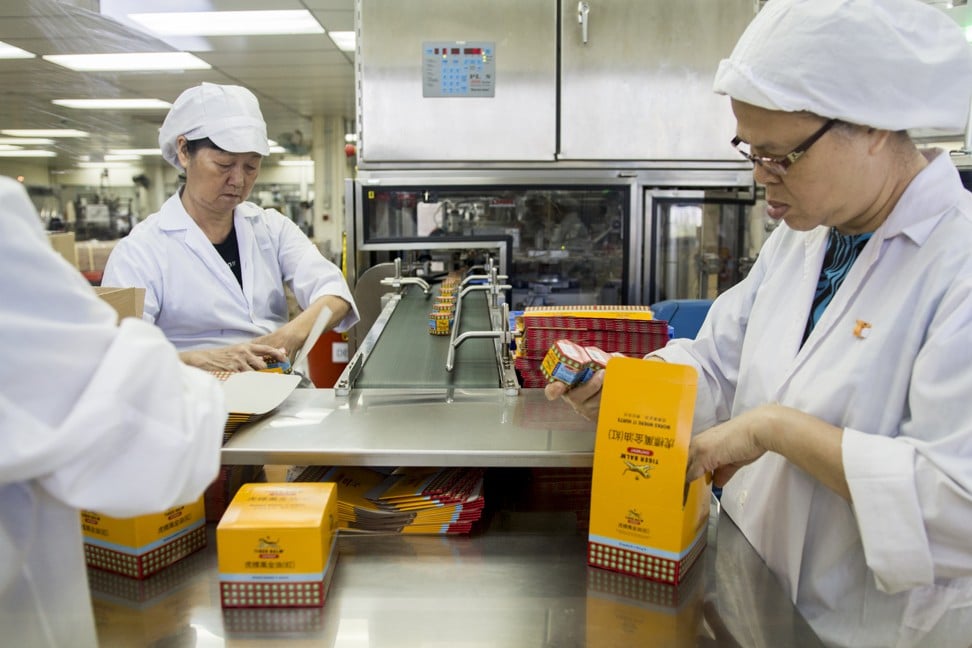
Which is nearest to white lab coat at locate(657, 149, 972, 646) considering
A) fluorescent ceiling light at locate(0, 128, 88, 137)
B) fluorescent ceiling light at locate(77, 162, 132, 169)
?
fluorescent ceiling light at locate(0, 128, 88, 137)

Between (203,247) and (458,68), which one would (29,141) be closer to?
(458,68)

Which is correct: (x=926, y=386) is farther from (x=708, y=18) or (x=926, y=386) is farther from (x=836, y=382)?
(x=708, y=18)

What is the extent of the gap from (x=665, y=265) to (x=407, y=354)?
169cm

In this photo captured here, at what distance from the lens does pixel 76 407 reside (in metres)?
0.61

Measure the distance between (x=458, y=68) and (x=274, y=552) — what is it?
2513 millimetres

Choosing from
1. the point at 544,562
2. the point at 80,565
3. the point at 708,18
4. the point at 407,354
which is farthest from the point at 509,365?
the point at 708,18

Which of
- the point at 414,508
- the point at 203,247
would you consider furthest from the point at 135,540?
the point at 203,247

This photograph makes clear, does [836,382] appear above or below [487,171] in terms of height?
below

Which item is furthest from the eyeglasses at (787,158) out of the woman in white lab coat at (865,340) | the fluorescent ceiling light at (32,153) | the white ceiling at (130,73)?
the fluorescent ceiling light at (32,153)

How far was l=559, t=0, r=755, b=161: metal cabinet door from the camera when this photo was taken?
316 centimetres

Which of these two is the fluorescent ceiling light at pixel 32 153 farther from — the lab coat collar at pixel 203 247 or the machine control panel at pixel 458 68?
the lab coat collar at pixel 203 247

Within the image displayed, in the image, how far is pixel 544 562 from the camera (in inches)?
47.6

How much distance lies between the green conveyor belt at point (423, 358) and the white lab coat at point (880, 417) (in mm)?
718

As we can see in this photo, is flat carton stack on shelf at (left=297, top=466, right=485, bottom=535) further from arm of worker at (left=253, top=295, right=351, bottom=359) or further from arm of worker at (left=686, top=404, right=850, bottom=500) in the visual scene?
arm of worker at (left=253, top=295, right=351, bottom=359)
